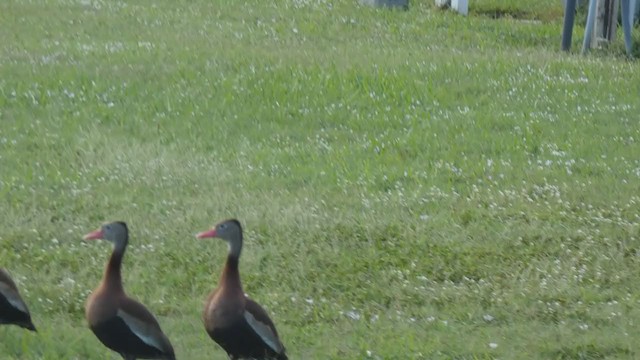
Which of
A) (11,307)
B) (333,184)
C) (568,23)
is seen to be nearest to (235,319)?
(11,307)

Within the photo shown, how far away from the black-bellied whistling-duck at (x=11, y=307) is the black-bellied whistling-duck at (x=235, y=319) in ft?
3.06

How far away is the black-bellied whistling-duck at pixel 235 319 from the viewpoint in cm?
662

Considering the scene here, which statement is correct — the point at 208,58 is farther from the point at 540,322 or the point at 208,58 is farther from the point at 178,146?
the point at 540,322

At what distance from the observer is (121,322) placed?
21.4 ft

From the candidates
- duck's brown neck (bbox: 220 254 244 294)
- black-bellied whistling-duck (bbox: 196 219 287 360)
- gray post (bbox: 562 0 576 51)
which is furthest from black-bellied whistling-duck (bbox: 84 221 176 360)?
gray post (bbox: 562 0 576 51)

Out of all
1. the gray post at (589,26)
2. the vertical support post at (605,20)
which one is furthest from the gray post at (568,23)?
the vertical support post at (605,20)

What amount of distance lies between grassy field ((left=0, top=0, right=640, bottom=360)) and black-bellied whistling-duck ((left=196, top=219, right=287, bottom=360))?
2.32 feet

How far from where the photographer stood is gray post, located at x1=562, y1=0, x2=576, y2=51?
16984mm

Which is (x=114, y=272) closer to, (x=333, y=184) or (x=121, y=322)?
(x=121, y=322)

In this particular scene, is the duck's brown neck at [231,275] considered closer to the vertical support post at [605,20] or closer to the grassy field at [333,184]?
the grassy field at [333,184]

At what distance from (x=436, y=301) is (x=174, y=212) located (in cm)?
232

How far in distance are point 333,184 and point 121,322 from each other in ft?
14.3

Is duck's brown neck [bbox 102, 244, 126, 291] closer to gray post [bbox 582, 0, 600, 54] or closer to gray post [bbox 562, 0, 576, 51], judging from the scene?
gray post [bbox 562, 0, 576, 51]

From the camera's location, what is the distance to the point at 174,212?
990 centimetres
